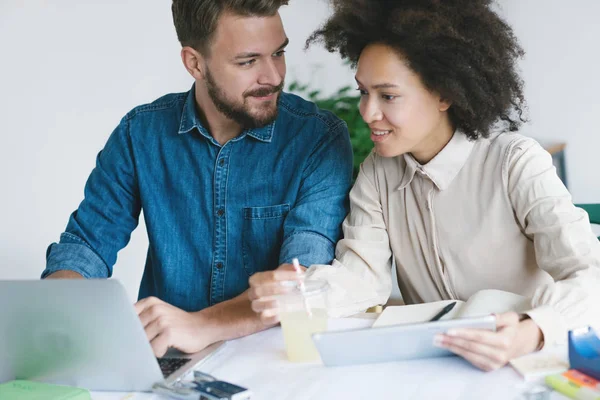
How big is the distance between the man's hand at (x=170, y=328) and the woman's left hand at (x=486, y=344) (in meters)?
0.45

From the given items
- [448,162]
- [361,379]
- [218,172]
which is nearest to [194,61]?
[218,172]

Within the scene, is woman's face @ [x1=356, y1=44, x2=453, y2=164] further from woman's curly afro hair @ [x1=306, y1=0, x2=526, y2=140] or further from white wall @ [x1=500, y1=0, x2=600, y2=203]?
white wall @ [x1=500, y1=0, x2=600, y2=203]

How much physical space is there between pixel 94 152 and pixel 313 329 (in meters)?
2.09

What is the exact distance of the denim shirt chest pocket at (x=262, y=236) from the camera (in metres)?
1.80

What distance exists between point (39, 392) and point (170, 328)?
290mm

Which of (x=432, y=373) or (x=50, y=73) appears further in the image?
(x=50, y=73)

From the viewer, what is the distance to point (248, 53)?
71.2 inches

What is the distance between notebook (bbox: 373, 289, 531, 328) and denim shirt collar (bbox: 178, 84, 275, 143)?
623 millimetres

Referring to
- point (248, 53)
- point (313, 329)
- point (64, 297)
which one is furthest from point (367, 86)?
point (64, 297)

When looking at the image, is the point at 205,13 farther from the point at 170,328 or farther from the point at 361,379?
the point at 361,379

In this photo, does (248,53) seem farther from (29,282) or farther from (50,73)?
(50,73)

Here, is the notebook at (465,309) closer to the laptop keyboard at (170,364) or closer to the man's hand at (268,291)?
the man's hand at (268,291)

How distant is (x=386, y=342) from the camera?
114 centimetres

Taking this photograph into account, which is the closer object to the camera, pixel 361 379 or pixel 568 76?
pixel 361 379
